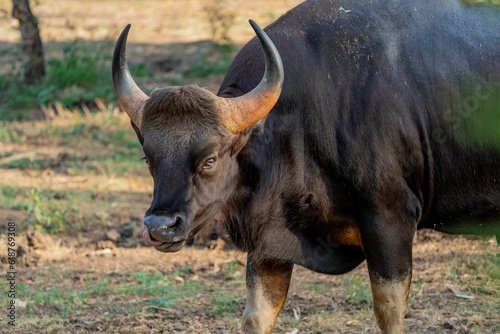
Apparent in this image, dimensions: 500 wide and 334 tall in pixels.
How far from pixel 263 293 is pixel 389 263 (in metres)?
0.98

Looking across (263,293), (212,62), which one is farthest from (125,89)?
(212,62)

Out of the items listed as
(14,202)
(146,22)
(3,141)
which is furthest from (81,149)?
(146,22)

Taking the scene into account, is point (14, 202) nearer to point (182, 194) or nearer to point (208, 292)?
point (208, 292)

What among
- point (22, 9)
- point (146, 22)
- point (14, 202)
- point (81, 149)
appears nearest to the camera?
point (14, 202)

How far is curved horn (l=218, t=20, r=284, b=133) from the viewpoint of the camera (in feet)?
19.2

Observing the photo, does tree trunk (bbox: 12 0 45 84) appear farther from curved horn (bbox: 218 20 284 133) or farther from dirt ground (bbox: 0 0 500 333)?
curved horn (bbox: 218 20 284 133)

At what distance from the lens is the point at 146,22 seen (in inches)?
733

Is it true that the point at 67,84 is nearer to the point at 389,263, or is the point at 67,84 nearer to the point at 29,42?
the point at 29,42

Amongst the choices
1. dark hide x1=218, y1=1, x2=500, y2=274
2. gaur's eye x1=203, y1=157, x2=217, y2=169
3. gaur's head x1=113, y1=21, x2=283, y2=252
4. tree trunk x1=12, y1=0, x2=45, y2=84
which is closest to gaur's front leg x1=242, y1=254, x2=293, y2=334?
dark hide x1=218, y1=1, x2=500, y2=274

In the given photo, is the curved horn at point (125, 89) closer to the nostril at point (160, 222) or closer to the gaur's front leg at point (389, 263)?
the nostril at point (160, 222)

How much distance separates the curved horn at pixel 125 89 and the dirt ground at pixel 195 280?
2.01 metres

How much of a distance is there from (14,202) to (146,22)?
898 cm

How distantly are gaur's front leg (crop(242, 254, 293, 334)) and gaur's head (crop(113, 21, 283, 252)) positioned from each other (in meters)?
0.87

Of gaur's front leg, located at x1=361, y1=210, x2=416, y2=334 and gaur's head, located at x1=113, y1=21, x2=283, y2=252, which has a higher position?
gaur's head, located at x1=113, y1=21, x2=283, y2=252
